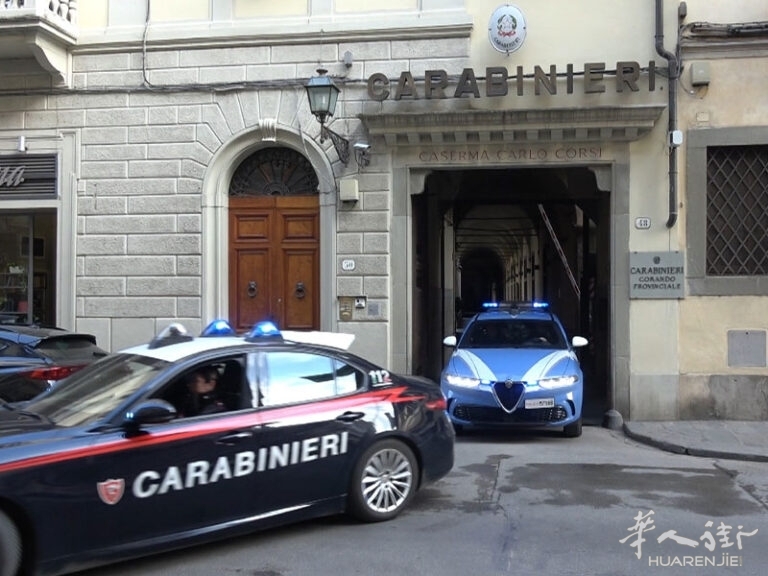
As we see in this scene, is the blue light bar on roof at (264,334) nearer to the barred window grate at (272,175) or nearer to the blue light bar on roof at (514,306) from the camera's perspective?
the blue light bar on roof at (514,306)

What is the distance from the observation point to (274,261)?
12.4 meters

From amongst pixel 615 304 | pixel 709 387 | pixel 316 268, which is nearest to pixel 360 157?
pixel 316 268

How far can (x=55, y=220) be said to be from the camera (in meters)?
13.4

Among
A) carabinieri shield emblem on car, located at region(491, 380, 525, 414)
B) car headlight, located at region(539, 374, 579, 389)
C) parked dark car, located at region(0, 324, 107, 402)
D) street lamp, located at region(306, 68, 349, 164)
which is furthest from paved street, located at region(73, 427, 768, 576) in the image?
street lamp, located at region(306, 68, 349, 164)

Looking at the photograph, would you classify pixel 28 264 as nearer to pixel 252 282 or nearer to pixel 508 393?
pixel 252 282

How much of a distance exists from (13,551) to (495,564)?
2.87 metres

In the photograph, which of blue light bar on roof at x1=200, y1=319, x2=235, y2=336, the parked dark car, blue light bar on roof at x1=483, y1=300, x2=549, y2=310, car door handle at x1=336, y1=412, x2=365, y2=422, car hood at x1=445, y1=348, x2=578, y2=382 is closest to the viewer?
car door handle at x1=336, y1=412, x2=365, y2=422

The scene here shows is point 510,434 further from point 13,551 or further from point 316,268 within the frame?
point 13,551

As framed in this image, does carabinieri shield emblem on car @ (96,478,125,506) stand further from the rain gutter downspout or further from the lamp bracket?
the rain gutter downspout

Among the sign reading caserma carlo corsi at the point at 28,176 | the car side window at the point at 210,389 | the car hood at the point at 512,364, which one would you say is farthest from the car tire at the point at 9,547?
the sign reading caserma carlo corsi at the point at 28,176

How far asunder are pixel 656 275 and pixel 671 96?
2501mm

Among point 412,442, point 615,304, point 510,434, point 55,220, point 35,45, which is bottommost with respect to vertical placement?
point 510,434

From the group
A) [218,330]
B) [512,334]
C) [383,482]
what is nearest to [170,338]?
[218,330]

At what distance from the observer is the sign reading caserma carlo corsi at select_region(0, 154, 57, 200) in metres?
12.6
